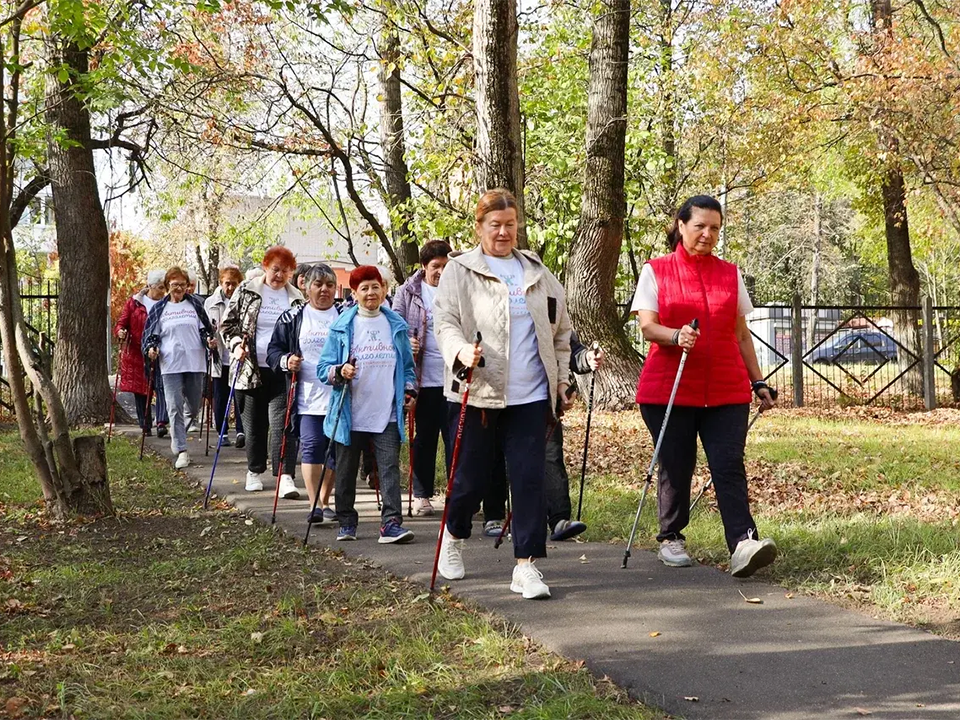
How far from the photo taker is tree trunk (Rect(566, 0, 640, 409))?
→ 49.6ft

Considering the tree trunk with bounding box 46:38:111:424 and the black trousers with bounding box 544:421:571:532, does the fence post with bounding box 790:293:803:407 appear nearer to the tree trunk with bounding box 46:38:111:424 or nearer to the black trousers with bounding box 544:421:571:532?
the tree trunk with bounding box 46:38:111:424

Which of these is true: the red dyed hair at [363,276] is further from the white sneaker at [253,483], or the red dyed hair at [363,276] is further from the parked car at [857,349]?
the parked car at [857,349]

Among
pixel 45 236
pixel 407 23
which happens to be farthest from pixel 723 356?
pixel 45 236

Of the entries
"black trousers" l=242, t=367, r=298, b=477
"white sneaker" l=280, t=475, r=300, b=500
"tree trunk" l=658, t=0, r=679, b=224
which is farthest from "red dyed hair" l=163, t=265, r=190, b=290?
"tree trunk" l=658, t=0, r=679, b=224

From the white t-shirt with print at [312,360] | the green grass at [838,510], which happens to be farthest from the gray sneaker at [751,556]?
the white t-shirt with print at [312,360]

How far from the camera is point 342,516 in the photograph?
7.66m

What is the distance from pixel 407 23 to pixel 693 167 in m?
8.16

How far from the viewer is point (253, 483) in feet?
32.7

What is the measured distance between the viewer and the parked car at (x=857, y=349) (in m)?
19.4

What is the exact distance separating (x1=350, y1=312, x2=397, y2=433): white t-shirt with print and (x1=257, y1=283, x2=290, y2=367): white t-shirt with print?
2.27m

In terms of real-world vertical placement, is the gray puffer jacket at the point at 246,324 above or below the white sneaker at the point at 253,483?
above

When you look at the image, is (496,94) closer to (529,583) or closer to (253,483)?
(253,483)

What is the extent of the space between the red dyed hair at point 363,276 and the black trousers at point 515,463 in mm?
2108

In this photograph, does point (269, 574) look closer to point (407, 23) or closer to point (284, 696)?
point (284, 696)
